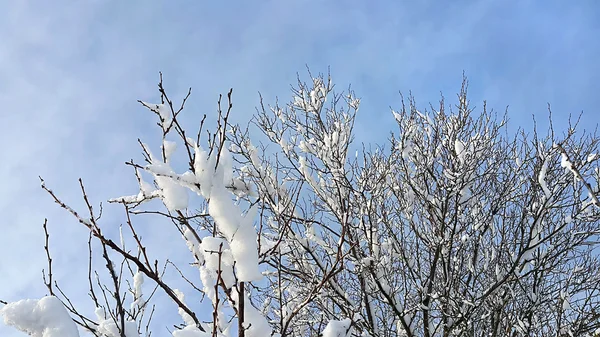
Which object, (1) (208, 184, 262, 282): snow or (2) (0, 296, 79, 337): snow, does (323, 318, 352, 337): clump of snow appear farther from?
(2) (0, 296, 79, 337): snow

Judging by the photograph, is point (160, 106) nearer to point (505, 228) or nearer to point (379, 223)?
point (379, 223)

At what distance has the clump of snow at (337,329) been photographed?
172 centimetres

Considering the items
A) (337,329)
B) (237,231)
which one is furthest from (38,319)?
(337,329)

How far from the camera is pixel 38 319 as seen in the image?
4.41 ft

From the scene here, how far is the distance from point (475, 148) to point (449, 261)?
67.7 inches

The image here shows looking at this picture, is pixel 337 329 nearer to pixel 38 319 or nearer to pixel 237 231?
pixel 237 231

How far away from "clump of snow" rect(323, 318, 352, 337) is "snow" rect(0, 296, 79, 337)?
93cm

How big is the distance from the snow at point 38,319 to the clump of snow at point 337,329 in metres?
0.93

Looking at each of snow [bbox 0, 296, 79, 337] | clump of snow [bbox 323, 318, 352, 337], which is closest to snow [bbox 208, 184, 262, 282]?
clump of snow [bbox 323, 318, 352, 337]

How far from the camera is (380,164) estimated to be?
6.97 m

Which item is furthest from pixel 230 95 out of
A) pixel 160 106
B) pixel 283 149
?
pixel 283 149

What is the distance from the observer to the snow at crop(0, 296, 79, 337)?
1.32 meters

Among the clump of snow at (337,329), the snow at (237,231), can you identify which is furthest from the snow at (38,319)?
the clump of snow at (337,329)

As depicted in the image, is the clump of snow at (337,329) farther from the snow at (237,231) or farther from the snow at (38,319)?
the snow at (38,319)
